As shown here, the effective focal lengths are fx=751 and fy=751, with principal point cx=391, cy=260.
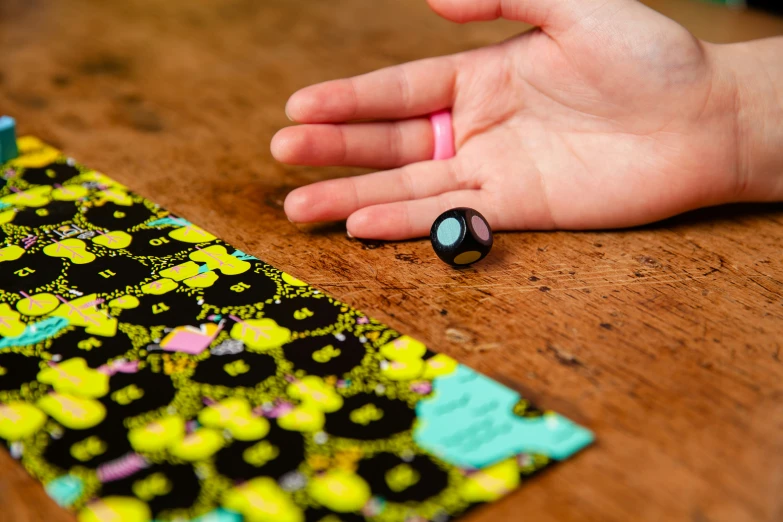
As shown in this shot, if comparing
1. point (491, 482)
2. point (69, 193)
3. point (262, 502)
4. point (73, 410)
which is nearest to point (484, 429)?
point (491, 482)

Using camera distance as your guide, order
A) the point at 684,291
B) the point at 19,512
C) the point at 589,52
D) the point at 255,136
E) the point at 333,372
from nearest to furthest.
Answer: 1. the point at 19,512
2. the point at 333,372
3. the point at 684,291
4. the point at 589,52
5. the point at 255,136

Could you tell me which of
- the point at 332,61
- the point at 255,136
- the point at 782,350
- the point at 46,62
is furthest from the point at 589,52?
the point at 46,62

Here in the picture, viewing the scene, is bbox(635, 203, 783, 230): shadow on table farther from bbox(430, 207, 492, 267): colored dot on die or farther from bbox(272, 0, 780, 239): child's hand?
bbox(430, 207, 492, 267): colored dot on die

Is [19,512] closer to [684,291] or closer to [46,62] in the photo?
[684,291]

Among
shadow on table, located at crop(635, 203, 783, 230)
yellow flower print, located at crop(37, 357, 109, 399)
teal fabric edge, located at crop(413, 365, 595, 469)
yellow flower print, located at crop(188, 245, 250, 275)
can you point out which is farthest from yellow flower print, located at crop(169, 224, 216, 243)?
shadow on table, located at crop(635, 203, 783, 230)

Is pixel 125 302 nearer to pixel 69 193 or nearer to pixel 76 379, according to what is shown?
pixel 76 379
